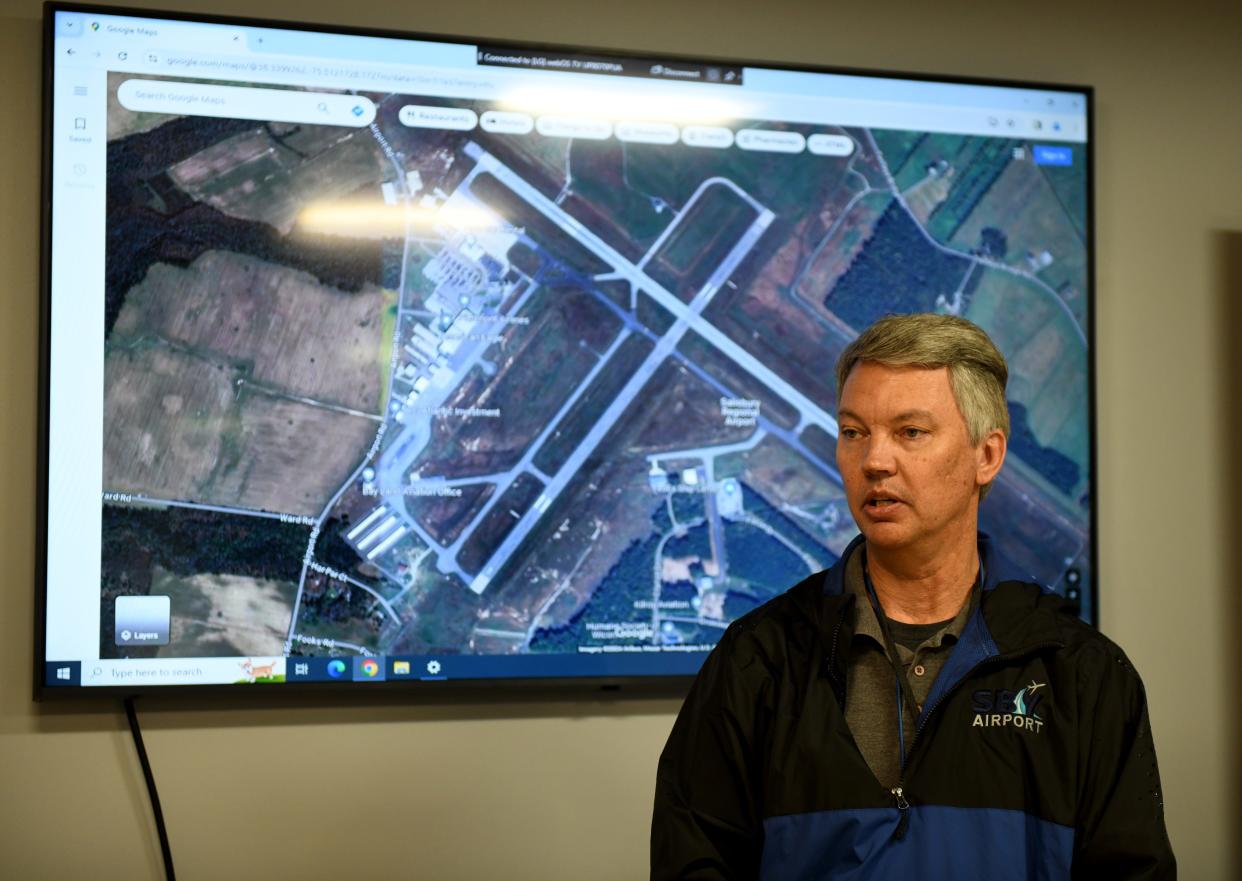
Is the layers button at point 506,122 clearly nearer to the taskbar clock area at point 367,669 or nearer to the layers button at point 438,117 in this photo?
the layers button at point 438,117

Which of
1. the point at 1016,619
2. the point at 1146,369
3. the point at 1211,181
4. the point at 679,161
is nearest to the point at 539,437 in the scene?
the point at 679,161

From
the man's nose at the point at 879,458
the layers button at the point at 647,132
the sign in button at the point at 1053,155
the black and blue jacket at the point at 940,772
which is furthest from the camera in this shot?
the sign in button at the point at 1053,155

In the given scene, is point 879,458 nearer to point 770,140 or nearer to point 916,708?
point 916,708

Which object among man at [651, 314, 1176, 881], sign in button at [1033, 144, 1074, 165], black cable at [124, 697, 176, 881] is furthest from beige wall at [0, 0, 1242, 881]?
man at [651, 314, 1176, 881]

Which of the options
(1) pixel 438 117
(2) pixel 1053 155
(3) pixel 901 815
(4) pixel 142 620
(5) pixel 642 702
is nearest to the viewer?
(3) pixel 901 815

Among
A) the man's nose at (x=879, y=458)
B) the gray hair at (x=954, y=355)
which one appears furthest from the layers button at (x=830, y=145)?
the man's nose at (x=879, y=458)

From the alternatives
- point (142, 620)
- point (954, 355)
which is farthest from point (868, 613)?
point (142, 620)
